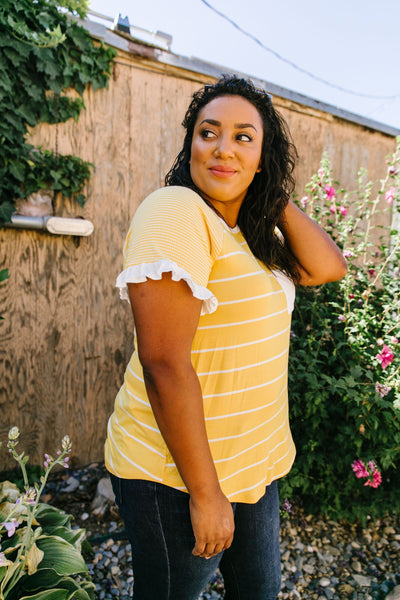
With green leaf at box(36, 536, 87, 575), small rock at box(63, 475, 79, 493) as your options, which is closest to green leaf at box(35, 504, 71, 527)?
green leaf at box(36, 536, 87, 575)

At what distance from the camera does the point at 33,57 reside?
2.43m

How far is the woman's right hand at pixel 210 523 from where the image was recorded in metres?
0.89

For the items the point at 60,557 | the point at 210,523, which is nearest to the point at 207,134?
the point at 210,523

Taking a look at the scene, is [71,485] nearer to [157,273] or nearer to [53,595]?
[53,595]

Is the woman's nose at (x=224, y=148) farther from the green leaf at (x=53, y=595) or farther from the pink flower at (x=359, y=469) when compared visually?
the pink flower at (x=359, y=469)

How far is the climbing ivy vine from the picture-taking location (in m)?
2.34

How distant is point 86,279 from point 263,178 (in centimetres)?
182

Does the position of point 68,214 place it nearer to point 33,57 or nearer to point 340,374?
point 33,57

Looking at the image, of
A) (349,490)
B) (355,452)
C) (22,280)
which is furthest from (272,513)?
(22,280)

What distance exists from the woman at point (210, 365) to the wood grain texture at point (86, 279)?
63.9 inches

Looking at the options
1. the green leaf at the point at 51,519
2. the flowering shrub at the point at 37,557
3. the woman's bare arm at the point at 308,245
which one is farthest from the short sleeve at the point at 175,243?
the green leaf at the point at 51,519

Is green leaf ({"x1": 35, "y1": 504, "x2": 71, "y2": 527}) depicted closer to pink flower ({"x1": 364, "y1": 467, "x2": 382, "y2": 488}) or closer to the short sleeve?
the short sleeve

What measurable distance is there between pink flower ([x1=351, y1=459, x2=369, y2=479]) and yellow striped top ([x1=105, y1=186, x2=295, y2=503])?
1.26 meters

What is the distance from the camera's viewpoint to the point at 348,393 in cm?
212
